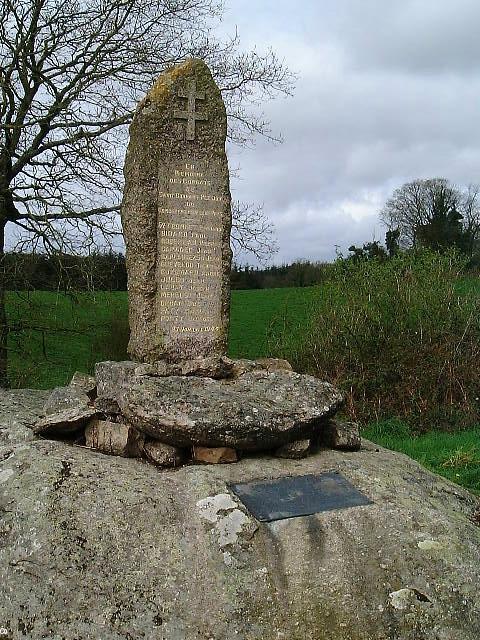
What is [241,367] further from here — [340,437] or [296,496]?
[296,496]

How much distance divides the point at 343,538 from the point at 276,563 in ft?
1.36

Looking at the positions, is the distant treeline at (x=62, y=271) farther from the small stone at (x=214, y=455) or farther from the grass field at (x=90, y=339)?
the small stone at (x=214, y=455)

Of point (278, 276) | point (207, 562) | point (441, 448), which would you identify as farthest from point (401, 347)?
point (278, 276)

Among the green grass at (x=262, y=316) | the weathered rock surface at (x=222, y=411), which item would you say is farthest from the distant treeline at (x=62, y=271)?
the weathered rock surface at (x=222, y=411)

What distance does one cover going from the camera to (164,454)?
13.6ft

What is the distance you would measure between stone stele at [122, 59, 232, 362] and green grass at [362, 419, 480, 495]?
261 cm

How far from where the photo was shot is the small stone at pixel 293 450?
4348 millimetres

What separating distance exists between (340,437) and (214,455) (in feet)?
3.34

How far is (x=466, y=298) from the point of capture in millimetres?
9914

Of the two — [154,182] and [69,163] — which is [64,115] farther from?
[154,182]

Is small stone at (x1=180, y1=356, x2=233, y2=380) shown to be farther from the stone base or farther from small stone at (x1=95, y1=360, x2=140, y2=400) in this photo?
small stone at (x1=95, y1=360, x2=140, y2=400)

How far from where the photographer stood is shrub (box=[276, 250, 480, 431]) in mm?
9180

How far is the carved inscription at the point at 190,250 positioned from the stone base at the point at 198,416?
58cm

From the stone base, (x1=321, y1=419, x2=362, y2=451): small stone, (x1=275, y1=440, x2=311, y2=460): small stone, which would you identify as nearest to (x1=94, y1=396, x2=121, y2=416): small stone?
the stone base
